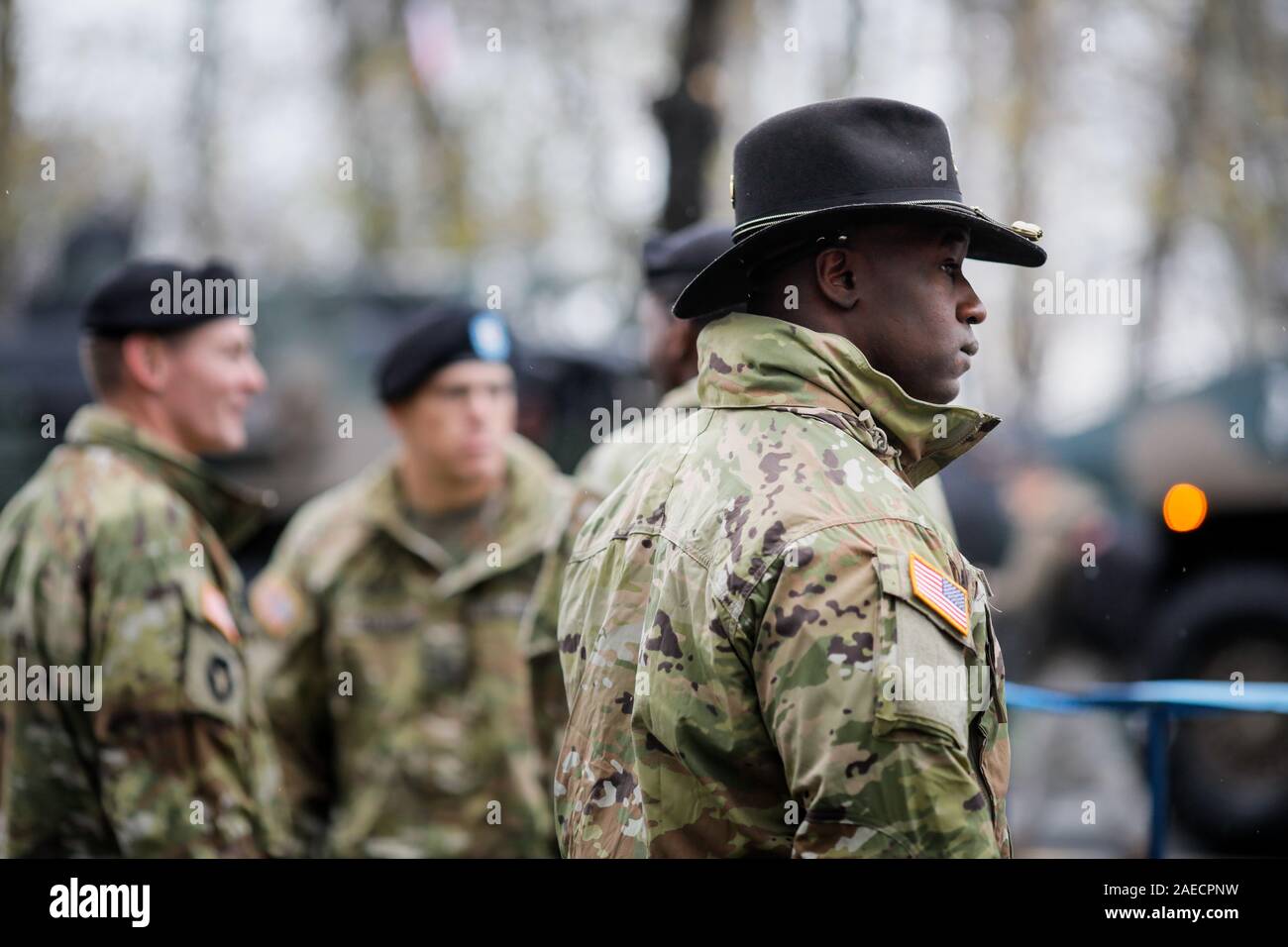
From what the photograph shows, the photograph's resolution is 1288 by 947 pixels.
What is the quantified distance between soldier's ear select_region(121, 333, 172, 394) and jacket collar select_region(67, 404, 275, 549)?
12cm

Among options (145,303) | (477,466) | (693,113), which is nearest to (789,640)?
(145,303)

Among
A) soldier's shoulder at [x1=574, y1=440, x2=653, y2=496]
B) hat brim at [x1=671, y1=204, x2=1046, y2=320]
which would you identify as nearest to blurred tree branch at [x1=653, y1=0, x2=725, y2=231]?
soldier's shoulder at [x1=574, y1=440, x2=653, y2=496]

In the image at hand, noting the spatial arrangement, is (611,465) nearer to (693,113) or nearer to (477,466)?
(477,466)

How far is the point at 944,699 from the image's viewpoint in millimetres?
2105

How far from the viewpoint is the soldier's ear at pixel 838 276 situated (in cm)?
244

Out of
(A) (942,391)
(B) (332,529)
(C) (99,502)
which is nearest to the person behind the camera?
(A) (942,391)

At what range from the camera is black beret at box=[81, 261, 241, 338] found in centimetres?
431

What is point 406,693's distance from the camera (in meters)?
5.14

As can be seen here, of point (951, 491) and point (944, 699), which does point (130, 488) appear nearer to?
point (944, 699)

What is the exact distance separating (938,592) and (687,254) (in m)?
2.37

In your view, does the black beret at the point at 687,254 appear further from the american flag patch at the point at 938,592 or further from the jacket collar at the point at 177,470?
the american flag patch at the point at 938,592

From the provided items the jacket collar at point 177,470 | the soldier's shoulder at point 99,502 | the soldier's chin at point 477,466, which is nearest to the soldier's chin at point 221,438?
the jacket collar at point 177,470

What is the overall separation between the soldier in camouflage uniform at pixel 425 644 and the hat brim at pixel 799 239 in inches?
94.0

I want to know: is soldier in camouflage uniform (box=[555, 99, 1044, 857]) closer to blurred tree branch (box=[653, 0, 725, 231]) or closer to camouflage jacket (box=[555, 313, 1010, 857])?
camouflage jacket (box=[555, 313, 1010, 857])
